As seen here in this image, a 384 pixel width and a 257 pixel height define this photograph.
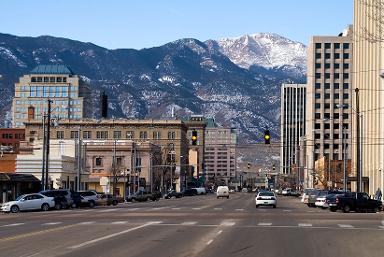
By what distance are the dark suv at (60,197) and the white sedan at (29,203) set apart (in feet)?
3.02

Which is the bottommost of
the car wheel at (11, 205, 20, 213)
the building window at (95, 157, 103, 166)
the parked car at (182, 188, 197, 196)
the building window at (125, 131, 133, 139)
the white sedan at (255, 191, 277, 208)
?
the parked car at (182, 188, 197, 196)

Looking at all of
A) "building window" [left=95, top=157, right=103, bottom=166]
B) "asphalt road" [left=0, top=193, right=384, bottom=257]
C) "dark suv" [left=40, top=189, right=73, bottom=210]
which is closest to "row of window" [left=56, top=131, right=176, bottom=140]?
"building window" [left=95, top=157, right=103, bottom=166]

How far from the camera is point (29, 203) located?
205ft

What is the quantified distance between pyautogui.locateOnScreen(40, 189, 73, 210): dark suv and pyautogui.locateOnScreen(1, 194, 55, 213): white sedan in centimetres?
92

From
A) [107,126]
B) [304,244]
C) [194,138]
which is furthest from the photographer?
[107,126]

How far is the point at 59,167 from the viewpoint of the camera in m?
101

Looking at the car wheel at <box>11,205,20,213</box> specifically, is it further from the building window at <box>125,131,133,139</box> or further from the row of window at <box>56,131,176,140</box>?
the row of window at <box>56,131,176,140</box>

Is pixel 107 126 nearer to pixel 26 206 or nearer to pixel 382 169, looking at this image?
pixel 382 169

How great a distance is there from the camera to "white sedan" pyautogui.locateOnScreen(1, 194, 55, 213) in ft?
201

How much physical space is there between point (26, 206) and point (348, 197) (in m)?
24.7

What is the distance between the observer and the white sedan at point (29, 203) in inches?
2414

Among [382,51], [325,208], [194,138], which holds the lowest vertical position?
[325,208]

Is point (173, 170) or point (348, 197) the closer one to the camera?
point (348, 197)

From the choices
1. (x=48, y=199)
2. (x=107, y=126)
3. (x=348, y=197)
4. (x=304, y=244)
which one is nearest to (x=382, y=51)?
(x=348, y=197)
